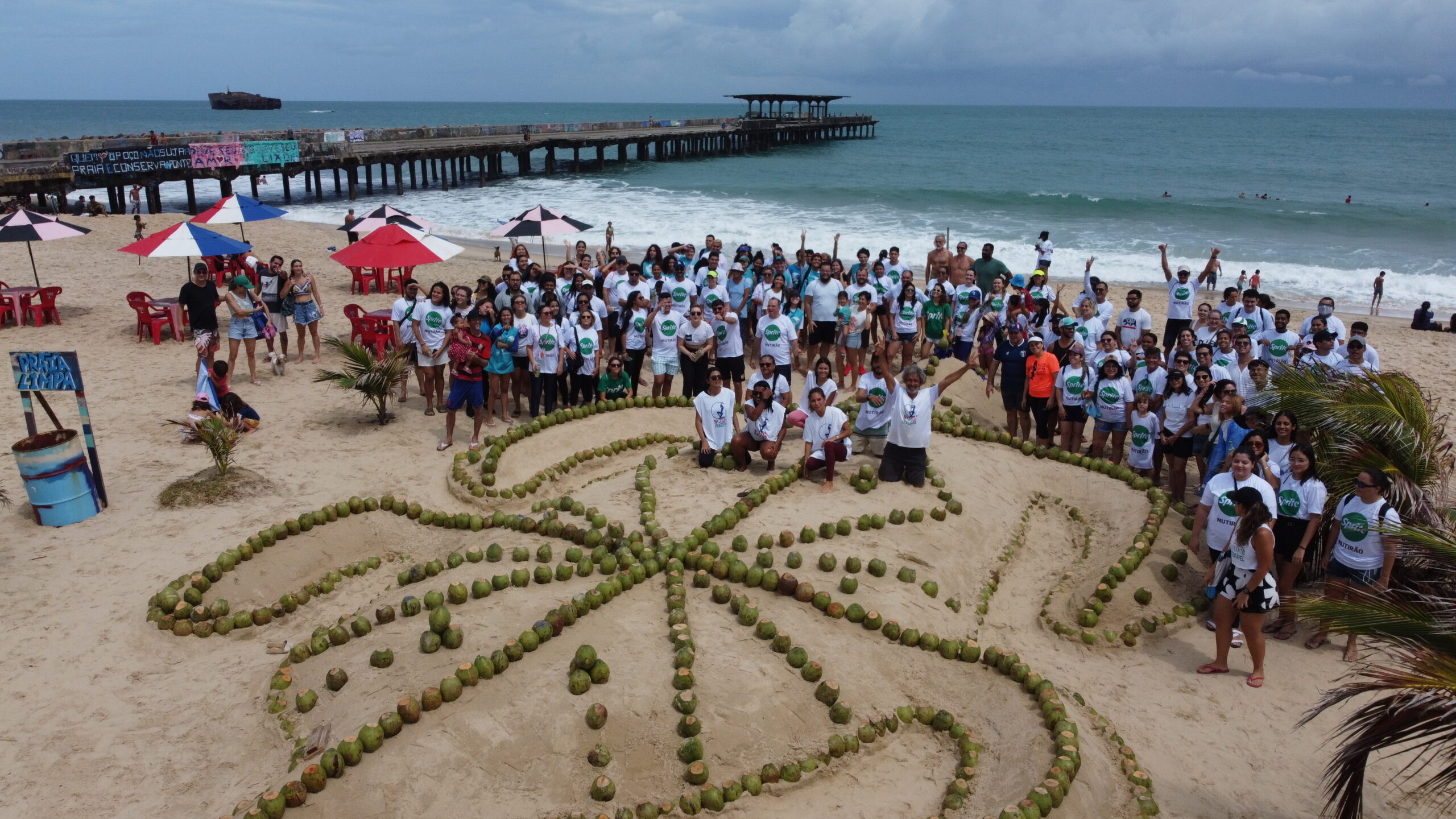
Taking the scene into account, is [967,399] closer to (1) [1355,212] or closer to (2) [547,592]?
(2) [547,592]

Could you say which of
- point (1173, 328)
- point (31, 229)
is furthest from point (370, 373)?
point (1173, 328)

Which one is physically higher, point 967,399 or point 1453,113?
point 1453,113

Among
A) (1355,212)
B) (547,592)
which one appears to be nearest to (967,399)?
(547,592)

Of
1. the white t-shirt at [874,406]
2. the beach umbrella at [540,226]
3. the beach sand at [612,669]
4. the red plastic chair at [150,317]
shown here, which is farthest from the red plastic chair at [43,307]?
the white t-shirt at [874,406]

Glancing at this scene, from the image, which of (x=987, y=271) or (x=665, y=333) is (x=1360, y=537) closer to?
(x=665, y=333)

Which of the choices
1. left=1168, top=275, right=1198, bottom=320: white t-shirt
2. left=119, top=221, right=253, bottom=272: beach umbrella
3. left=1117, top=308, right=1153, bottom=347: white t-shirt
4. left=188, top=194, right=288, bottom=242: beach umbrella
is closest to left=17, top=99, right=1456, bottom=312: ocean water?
left=1168, top=275, right=1198, bottom=320: white t-shirt

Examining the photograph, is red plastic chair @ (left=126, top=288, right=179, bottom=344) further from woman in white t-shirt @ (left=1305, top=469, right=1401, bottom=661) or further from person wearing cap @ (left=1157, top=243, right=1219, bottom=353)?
woman in white t-shirt @ (left=1305, top=469, right=1401, bottom=661)
